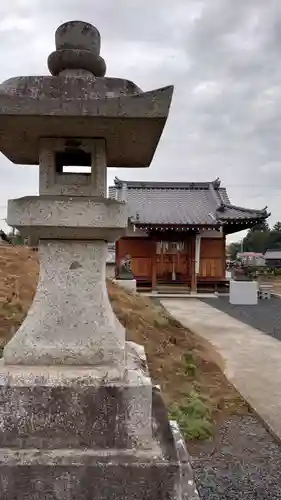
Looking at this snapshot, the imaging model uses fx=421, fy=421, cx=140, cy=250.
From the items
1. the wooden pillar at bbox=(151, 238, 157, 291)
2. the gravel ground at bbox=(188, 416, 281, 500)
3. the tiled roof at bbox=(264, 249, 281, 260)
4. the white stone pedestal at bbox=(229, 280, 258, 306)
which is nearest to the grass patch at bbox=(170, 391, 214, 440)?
the gravel ground at bbox=(188, 416, 281, 500)

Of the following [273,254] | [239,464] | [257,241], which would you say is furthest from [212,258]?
[257,241]

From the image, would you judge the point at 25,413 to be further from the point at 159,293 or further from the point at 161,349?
the point at 159,293

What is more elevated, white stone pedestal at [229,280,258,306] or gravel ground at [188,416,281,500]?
white stone pedestal at [229,280,258,306]

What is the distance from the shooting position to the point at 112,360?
2092mm

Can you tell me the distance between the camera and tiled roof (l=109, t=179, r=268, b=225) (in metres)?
17.8

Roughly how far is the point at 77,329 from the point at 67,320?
0.22ft

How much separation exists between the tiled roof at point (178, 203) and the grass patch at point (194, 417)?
13258mm

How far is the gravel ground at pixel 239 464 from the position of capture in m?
2.81

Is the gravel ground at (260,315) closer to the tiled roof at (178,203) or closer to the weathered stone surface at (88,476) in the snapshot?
the tiled roof at (178,203)

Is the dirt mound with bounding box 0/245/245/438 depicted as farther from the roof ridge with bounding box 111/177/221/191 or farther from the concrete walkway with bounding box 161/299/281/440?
the roof ridge with bounding box 111/177/221/191

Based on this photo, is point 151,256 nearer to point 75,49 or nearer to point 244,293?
point 244,293

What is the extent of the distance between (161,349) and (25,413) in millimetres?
4051

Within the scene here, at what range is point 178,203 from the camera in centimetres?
2073

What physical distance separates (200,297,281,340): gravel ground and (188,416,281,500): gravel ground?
452cm
